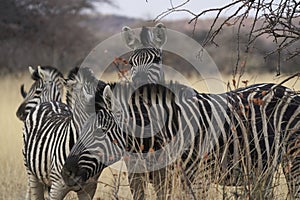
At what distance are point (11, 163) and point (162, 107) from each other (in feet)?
11.5

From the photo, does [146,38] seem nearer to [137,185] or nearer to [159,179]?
[137,185]

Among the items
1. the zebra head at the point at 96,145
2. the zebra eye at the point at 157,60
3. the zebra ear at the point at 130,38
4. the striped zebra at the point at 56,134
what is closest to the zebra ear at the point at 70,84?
the striped zebra at the point at 56,134

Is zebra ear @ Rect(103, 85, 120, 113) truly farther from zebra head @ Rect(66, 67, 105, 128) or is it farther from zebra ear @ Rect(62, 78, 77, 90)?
zebra ear @ Rect(62, 78, 77, 90)

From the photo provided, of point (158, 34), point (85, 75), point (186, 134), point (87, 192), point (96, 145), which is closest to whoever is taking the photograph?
point (96, 145)

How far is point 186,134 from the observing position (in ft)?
15.6

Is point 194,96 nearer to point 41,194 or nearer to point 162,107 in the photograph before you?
point 162,107

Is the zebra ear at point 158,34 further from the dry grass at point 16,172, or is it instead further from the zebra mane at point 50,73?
the zebra mane at point 50,73

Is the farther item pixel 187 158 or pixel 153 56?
pixel 153 56

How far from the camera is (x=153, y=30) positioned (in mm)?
7383

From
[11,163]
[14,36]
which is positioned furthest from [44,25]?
[11,163]

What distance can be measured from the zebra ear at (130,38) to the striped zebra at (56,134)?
140 centimetres

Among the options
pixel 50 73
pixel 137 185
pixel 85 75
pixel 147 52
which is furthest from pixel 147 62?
pixel 137 185

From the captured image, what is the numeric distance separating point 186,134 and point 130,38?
2.81 metres

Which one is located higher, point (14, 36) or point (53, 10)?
point (53, 10)
